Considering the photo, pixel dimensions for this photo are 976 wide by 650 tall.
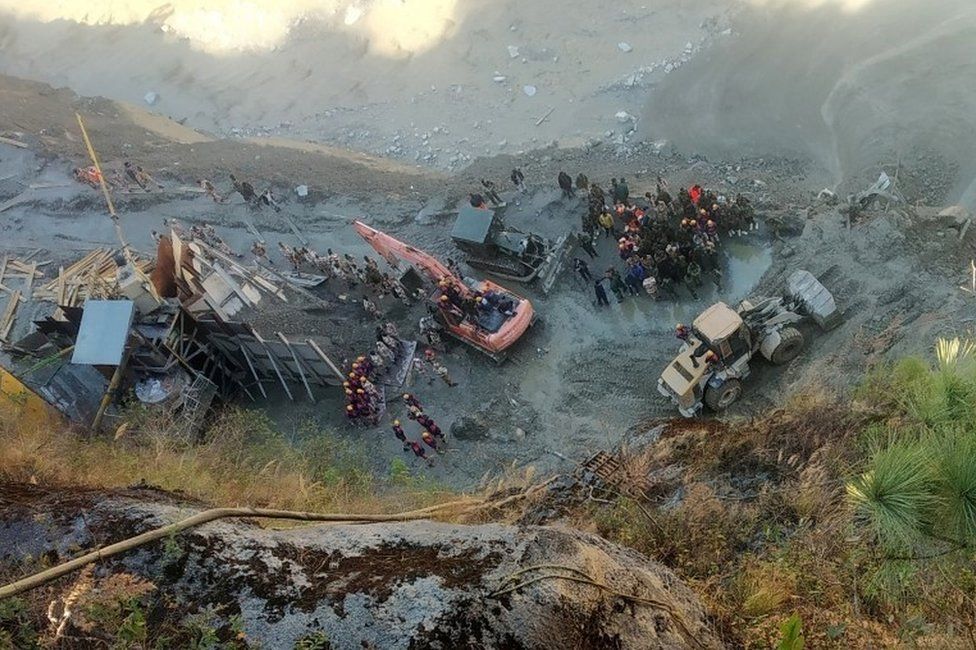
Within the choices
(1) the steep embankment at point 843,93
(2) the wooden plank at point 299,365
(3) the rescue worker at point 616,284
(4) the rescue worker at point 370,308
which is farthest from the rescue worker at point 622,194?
(2) the wooden plank at point 299,365

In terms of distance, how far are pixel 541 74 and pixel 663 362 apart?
1407 centimetres

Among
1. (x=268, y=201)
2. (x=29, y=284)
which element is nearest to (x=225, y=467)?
(x=268, y=201)

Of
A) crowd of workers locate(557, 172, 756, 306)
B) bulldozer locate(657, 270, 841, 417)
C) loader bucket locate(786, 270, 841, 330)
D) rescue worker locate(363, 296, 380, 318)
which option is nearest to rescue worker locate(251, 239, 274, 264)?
rescue worker locate(363, 296, 380, 318)

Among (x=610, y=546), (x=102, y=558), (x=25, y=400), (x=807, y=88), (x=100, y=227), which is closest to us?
(x=102, y=558)

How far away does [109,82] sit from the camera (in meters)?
33.6

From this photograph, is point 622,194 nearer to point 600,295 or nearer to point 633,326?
point 600,295

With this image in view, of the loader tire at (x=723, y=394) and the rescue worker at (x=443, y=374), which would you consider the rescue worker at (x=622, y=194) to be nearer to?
the loader tire at (x=723, y=394)

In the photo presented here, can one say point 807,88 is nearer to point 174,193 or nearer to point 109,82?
point 174,193

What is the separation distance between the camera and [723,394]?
535 inches

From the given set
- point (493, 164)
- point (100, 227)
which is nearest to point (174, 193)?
point (100, 227)

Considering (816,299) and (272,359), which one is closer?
(816,299)

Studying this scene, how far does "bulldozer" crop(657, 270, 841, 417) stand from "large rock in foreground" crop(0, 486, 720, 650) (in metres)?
8.27

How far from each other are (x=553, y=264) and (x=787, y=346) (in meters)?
6.04

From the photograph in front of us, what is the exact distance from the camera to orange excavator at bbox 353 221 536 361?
627 inches
